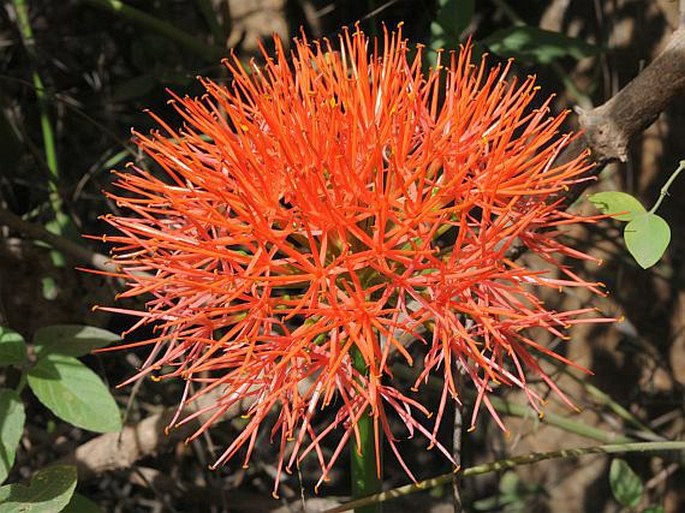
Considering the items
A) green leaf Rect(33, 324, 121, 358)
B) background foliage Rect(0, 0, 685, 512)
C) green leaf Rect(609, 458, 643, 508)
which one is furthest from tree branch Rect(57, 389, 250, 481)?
green leaf Rect(609, 458, 643, 508)

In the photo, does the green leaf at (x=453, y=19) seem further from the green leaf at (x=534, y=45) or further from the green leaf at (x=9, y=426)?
the green leaf at (x=9, y=426)

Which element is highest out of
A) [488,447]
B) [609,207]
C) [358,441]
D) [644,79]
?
[644,79]

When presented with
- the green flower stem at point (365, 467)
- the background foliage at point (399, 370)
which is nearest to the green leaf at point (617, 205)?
the green flower stem at point (365, 467)

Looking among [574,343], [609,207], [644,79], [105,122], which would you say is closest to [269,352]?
[609,207]

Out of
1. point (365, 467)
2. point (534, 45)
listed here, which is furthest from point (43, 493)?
point (534, 45)

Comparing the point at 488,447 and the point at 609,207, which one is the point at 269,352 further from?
the point at 488,447

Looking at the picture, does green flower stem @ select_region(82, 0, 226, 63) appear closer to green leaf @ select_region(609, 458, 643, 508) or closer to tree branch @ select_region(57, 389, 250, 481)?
tree branch @ select_region(57, 389, 250, 481)
